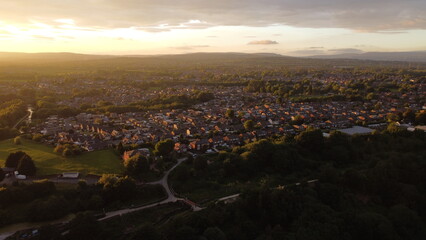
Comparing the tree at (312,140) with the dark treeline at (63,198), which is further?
the tree at (312,140)

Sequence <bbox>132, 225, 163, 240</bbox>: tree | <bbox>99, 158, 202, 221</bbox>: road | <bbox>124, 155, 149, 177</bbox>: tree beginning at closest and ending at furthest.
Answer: <bbox>132, 225, 163, 240</bbox>: tree < <bbox>99, 158, 202, 221</bbox>: road < <bbox>124, 155, 149, 177</bbox>: tree

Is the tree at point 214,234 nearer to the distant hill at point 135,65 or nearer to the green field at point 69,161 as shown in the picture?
the green field at point 69,161

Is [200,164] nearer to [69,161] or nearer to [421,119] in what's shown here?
[69,161]

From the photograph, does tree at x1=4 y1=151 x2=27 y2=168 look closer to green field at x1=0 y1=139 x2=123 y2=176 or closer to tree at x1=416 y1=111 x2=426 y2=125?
green field at x1=0 y1=139 x2=123 y2=176

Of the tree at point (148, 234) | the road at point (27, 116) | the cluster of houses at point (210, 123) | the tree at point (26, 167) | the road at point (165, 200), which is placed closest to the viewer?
the tree at point (148, 234)

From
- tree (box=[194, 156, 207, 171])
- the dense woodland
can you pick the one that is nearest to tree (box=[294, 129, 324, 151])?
the dense woodland

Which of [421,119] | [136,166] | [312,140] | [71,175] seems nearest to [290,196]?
[312,140]

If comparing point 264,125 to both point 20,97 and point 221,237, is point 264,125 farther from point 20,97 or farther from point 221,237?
point 20,97

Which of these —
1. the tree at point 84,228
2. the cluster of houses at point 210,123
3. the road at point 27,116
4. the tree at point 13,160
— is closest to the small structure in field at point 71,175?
the tree at point 13,160
